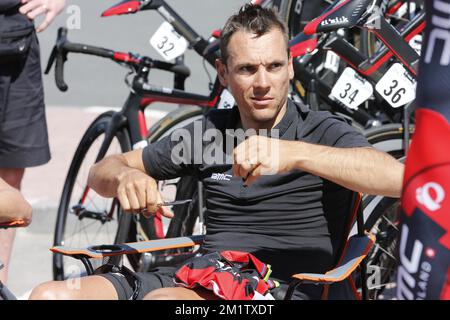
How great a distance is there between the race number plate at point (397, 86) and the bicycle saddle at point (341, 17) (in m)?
0.41

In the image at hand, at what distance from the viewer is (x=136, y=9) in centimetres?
543

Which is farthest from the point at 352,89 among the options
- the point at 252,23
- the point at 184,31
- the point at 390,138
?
the point at 252,23

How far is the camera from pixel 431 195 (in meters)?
2.38

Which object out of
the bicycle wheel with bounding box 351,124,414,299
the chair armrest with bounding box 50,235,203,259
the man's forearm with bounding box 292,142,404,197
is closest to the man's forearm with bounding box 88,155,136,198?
the chair armrest with bounding box 50,235,203,259

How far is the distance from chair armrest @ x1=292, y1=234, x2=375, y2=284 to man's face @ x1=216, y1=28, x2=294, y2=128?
0.51m

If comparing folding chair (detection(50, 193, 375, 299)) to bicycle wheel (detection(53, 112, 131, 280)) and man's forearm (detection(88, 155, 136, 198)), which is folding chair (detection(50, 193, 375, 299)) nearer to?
man's forearm (detection(88, 155, 136, 198))

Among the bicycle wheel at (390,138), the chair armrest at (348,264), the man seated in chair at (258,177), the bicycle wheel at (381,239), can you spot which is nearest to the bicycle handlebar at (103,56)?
the bicycle wheel at (390,138)

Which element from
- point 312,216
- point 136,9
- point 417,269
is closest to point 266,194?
point 312,216

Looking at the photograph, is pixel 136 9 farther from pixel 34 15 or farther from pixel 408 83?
pixel 408 83

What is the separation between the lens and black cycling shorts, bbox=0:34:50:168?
495cm

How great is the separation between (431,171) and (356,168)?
2.74 feet

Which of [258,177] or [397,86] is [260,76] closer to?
[258,177]

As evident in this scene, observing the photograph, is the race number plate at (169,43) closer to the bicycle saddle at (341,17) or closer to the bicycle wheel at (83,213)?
the bicycle wheel at (83,213)

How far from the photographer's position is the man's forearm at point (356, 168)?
3176mm
